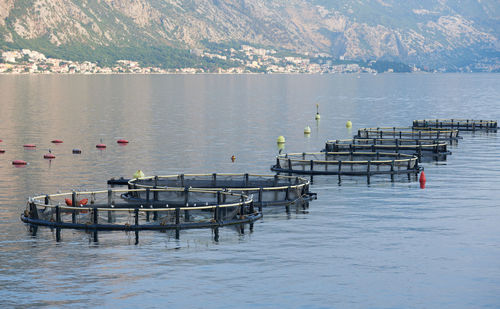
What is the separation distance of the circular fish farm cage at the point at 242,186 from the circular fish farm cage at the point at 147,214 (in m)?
1.91

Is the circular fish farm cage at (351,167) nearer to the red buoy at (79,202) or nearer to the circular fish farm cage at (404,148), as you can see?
the circular fish farm cage at (404,148)

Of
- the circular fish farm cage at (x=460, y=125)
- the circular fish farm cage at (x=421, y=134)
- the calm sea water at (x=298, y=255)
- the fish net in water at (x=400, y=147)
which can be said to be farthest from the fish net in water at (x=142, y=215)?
the circular fish farm cage at (x=460, y=125)

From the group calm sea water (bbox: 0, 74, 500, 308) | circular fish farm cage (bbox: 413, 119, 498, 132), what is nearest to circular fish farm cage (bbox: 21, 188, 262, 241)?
calm sea water (bbox: 0, 74, 500, 308)

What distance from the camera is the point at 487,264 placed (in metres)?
52.8

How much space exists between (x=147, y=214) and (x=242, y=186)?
52.0 ft

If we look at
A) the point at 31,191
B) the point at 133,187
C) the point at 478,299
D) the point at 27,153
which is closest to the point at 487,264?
the point at 478,299

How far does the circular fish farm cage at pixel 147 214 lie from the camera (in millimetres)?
61344

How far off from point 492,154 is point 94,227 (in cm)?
7779

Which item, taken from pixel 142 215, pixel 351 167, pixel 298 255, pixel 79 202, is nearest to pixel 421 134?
pixel 351 167

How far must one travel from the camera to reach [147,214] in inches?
2606

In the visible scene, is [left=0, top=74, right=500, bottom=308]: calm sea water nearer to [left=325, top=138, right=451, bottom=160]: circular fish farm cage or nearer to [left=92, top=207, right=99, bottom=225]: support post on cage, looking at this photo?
[left=92, top=207, right=99, bottom=225]: support post on cage

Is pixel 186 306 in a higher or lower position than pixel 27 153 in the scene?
lower

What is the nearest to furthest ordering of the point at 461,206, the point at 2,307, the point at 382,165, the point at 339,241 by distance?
the point at 2,307 → the point at 339,241 → the point at 461,206 → the point at 382,165

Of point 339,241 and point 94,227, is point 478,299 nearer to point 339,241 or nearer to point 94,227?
point 339,241
